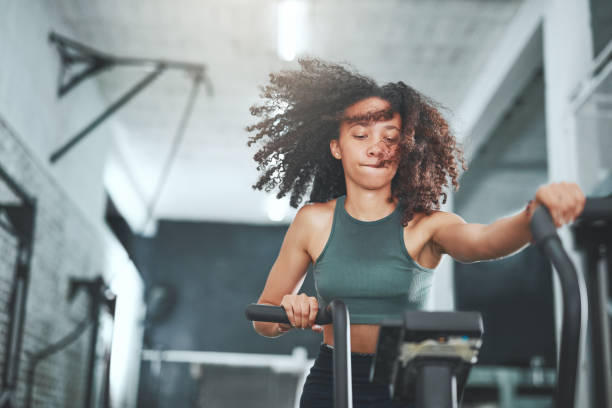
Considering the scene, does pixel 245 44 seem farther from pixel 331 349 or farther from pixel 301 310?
pixel 301 310

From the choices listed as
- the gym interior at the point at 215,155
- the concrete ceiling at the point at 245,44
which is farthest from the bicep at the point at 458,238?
the concrete ceiling at the point at 245,44

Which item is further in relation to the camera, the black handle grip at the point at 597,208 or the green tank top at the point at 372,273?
the green tank top at the point at 372,273

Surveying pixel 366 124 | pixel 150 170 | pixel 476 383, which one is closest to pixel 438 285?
pixel 476 383

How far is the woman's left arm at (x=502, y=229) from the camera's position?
3.16 feet

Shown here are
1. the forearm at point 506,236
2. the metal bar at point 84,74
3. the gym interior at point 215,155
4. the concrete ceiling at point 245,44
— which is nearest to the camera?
the forearm at point 506,236

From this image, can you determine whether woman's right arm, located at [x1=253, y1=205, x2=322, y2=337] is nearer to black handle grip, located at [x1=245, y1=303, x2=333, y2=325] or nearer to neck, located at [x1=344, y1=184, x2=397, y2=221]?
neck, located at [x1=344, y1=184, x2=397, y2=221]

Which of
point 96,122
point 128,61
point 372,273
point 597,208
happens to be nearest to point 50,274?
point 96,122

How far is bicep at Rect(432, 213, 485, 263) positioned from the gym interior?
0.61 m

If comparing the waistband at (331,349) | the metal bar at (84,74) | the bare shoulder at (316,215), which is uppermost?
the metal bar at (84,74)

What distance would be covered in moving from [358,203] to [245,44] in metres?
4.64

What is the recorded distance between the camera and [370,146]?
1.51m

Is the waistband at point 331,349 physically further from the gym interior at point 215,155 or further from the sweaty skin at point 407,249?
the gym interior at point 215,155

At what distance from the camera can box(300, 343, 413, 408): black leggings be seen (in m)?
1.33

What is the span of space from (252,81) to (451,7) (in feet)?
6.78
